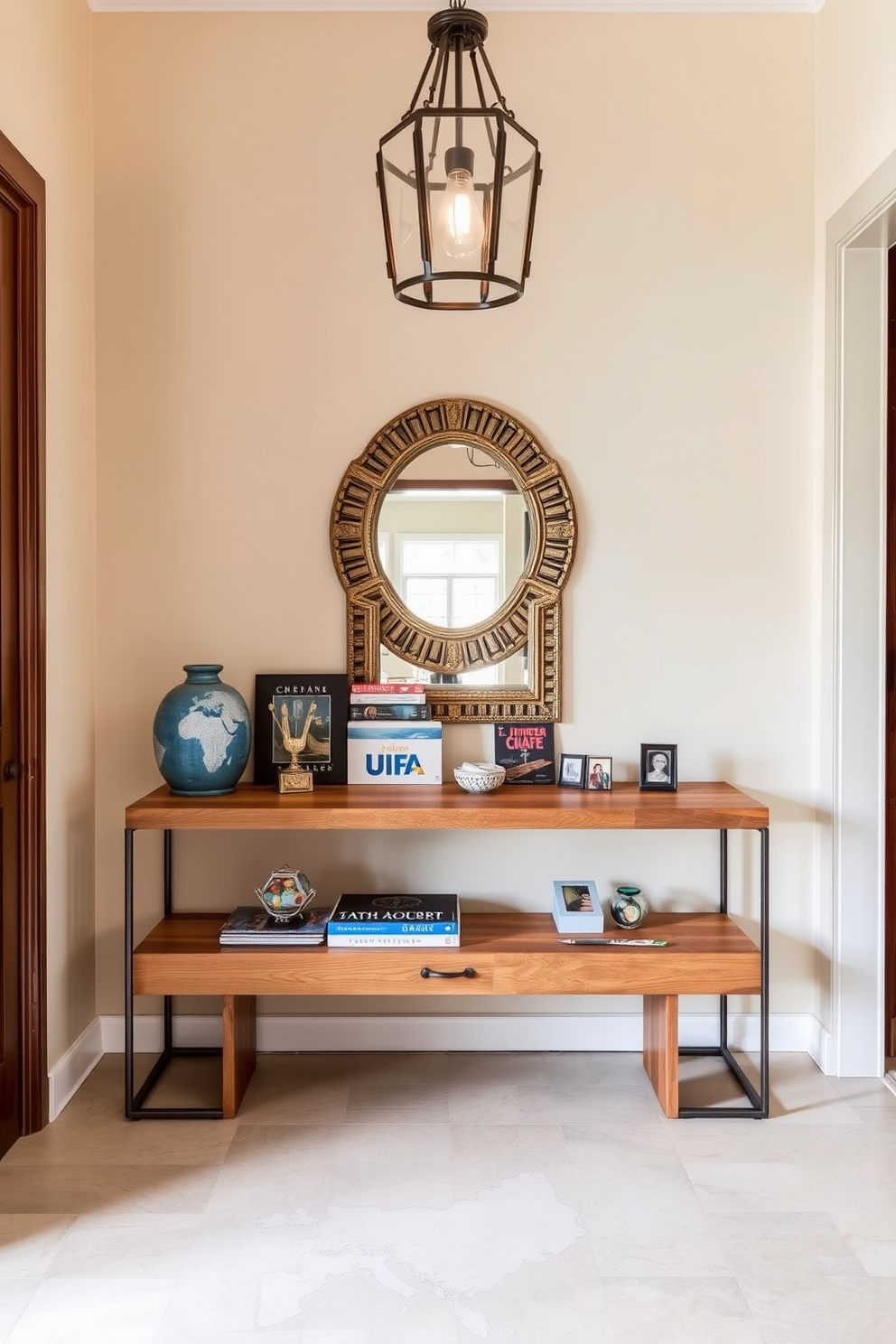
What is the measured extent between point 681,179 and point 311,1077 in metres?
2.81

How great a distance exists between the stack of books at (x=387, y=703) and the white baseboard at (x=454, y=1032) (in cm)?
91

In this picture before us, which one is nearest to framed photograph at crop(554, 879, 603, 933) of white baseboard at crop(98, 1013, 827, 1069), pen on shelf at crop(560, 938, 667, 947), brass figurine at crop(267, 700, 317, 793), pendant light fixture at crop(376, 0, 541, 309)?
pen on shelf at crop(560, 938, 667, 947)

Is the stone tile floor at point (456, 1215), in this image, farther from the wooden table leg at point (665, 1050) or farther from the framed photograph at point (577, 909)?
the framed photograph at point (577, 909)

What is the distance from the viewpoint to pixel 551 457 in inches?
113

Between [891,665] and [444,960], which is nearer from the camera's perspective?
[444,960]

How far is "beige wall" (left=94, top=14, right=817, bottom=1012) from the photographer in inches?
111

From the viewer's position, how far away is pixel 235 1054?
8.27 feet

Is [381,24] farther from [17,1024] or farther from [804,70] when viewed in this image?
[17,1024]

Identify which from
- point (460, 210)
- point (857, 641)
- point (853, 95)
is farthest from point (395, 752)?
point (853, 95)

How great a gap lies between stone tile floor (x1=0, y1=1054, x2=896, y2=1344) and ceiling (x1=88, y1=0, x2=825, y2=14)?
10.0 ft

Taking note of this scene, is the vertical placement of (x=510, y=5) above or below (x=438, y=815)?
above

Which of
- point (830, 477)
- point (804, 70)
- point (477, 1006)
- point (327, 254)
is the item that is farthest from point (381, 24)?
point (477, 1006)

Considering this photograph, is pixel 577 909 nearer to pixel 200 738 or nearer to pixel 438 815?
pixel 438 815

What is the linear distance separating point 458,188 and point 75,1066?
8.01 feet
